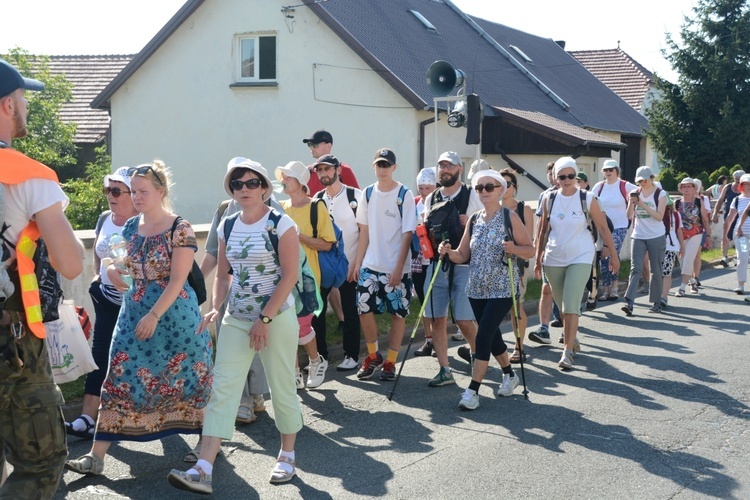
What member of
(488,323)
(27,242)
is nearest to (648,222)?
(488,323)

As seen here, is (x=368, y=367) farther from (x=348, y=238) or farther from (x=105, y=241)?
(x=105, y=241)

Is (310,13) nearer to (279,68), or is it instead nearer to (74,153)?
(279,68)

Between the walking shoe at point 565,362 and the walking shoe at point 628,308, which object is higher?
the walking shoe at point 628,308

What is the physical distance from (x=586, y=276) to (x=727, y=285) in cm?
762

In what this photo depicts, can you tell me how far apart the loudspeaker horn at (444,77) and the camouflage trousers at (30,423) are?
11614mm

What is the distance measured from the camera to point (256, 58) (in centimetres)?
2378

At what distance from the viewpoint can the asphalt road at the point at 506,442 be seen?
528 cm

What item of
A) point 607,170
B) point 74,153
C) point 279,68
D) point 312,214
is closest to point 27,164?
point 312,214

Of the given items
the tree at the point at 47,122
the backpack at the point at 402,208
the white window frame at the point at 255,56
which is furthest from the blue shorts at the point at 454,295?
the tree at the point at 47,122

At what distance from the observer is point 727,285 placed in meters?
15.3

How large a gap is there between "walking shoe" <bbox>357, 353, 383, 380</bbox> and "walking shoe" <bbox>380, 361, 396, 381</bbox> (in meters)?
0.11

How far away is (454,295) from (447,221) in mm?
612

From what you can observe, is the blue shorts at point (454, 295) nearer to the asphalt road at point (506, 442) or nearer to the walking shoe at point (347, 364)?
the asphalt road at point (506, 442)

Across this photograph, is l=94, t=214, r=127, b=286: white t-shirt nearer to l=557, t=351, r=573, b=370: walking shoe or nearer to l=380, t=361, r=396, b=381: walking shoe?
l=380, t=361, r=396, b=381: walking shoe
